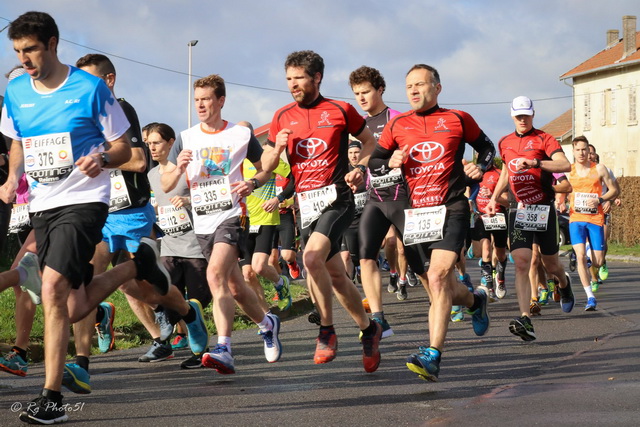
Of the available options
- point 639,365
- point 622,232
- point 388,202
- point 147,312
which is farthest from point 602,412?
point 622,232

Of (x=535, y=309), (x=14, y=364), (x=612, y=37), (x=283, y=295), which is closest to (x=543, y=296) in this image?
(x=535, y=309)

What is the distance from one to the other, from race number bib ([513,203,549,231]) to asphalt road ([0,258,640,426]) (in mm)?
986

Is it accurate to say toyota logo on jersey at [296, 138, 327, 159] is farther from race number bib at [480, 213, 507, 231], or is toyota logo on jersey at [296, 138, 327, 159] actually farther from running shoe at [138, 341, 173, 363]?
race number bib at [480, 213, 507, 231]

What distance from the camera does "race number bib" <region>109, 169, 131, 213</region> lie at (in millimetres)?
7598

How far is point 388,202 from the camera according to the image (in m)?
8.55

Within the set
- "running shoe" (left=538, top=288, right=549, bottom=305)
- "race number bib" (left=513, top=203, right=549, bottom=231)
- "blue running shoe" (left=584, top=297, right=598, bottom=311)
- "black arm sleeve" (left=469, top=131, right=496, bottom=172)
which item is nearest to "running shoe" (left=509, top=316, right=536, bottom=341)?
"race number bib" (left=513, top=203, right=549, bottom=231)

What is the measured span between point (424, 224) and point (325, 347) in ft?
3.55

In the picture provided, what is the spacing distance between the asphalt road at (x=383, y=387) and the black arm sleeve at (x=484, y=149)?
1449mm

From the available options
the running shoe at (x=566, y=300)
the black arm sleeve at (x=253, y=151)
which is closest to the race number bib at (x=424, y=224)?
the black arm sleeve at (x=253, y=151)

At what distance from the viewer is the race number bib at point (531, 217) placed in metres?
9.70

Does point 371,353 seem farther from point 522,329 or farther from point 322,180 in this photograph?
point 522,329

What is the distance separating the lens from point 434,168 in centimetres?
717

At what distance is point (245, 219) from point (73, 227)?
6.51 ft

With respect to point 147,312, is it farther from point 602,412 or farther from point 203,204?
point 602,412
